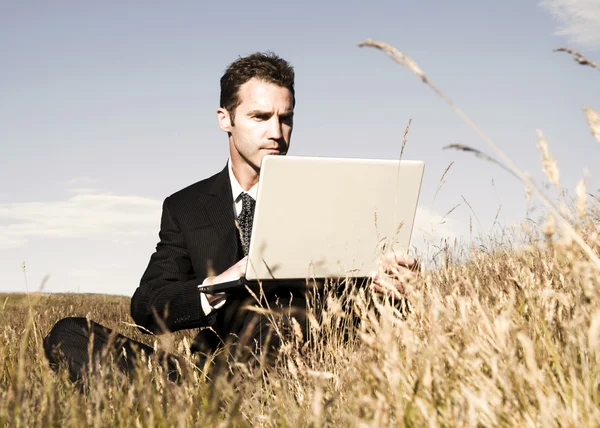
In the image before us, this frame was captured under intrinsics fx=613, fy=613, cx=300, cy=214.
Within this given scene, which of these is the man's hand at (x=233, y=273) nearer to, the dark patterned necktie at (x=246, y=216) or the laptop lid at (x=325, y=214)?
the laptop lid at (x=325, y=214)

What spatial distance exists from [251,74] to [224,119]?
380 mm

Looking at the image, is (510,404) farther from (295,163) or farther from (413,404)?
(295,163)

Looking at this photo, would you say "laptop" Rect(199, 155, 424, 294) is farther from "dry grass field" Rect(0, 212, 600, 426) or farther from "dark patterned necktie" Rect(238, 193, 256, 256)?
"dark patterned necktie" Rect(238, 193, 256, 256)

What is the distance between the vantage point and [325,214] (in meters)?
2.79

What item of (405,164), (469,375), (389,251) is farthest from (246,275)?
(469,375)

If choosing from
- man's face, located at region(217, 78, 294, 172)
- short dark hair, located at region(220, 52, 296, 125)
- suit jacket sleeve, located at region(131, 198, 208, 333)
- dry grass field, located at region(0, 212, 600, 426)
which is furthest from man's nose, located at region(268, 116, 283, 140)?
dry grass field, located at region(0, 212, 600, 426)

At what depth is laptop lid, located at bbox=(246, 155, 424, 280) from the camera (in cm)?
271

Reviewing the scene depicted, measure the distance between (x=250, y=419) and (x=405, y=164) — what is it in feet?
4.40

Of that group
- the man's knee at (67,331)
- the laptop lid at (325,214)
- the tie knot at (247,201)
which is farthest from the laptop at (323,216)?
the tie knot at (247,201)

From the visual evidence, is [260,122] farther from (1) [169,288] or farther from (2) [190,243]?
(1) [169,288]

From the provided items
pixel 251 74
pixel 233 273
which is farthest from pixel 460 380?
pixel 251 74

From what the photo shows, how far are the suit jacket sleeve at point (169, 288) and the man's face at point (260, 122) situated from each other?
0.64m

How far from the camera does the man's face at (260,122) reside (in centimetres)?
403

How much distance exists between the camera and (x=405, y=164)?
2893 millimetres
